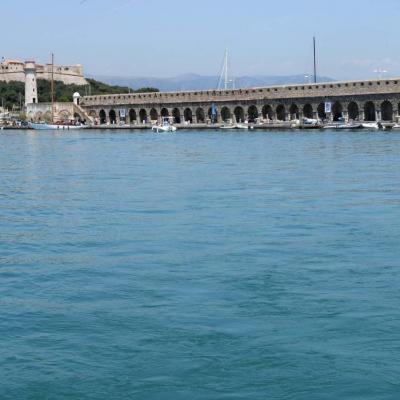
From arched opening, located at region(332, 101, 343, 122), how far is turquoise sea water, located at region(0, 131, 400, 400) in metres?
50.8

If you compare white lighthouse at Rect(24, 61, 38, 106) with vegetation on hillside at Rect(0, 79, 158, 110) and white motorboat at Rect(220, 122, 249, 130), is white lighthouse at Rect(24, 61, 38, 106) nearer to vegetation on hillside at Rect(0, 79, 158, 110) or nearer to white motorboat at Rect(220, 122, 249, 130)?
vegetation on hillside at Rect(0, 79, 158, 110)

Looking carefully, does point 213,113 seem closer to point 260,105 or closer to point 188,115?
point 188,115

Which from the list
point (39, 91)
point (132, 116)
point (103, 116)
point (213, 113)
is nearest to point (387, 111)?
point (213, 113)

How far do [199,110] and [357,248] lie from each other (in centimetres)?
6891

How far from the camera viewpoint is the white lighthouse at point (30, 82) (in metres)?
90.1

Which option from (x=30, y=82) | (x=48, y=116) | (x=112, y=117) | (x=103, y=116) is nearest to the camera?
(x=112, y=117)

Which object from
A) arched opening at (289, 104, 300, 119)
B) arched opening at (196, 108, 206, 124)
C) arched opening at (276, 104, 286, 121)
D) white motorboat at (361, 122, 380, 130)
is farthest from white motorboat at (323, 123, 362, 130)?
arched opening at (196, 108, 206, 124)

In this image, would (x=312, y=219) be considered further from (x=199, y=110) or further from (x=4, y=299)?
(x=199, y=110)

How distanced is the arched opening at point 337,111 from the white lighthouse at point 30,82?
117 ft

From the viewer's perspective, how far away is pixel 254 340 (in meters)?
7.75

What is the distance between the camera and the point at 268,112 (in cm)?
7462

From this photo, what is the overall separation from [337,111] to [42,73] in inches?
2081

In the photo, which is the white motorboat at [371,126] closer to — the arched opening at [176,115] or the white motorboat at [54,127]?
the arched opening at [176,115]

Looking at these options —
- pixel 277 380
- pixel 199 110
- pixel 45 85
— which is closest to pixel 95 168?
pixel 277 380
